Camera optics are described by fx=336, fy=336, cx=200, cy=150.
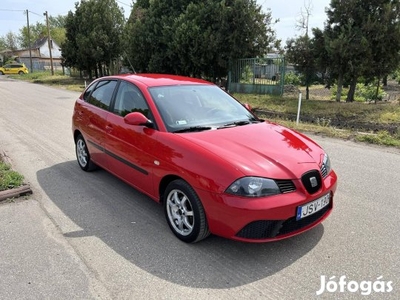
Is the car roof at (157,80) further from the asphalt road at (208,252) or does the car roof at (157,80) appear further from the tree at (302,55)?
the tree at (302,55)

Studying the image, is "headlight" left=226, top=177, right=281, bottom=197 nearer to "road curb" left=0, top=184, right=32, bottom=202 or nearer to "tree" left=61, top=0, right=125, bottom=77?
"road curb" left=0, top=184, right=32, bottom=202

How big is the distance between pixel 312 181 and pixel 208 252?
3.88 feet

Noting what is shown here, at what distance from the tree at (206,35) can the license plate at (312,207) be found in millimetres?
13805

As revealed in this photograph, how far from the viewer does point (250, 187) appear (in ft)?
9.37

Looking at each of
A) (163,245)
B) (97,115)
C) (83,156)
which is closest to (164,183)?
(163,245)

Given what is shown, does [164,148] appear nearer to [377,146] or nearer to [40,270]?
[40,270]

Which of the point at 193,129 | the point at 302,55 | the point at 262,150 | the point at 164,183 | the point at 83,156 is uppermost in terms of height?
the point at 302,55

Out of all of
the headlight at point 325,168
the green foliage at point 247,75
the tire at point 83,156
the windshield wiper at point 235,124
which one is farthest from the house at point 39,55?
the headlight at point 325,168

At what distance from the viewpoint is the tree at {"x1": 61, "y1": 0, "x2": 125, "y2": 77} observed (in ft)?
89.7

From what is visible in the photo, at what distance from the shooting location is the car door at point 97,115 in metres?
4.73

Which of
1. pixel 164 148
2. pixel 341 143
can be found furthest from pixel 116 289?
pixel 341 143

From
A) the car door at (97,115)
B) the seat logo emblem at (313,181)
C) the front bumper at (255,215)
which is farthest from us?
the car door at (97,115)

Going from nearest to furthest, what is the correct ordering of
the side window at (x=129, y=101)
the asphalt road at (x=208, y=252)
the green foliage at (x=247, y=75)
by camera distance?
the asphalt road at (x=208, y=252)
the side window at (x=129, y=101)
the green foliage at (x=247, y=75)

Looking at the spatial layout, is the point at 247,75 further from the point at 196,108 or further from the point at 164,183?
the point at 164,183
